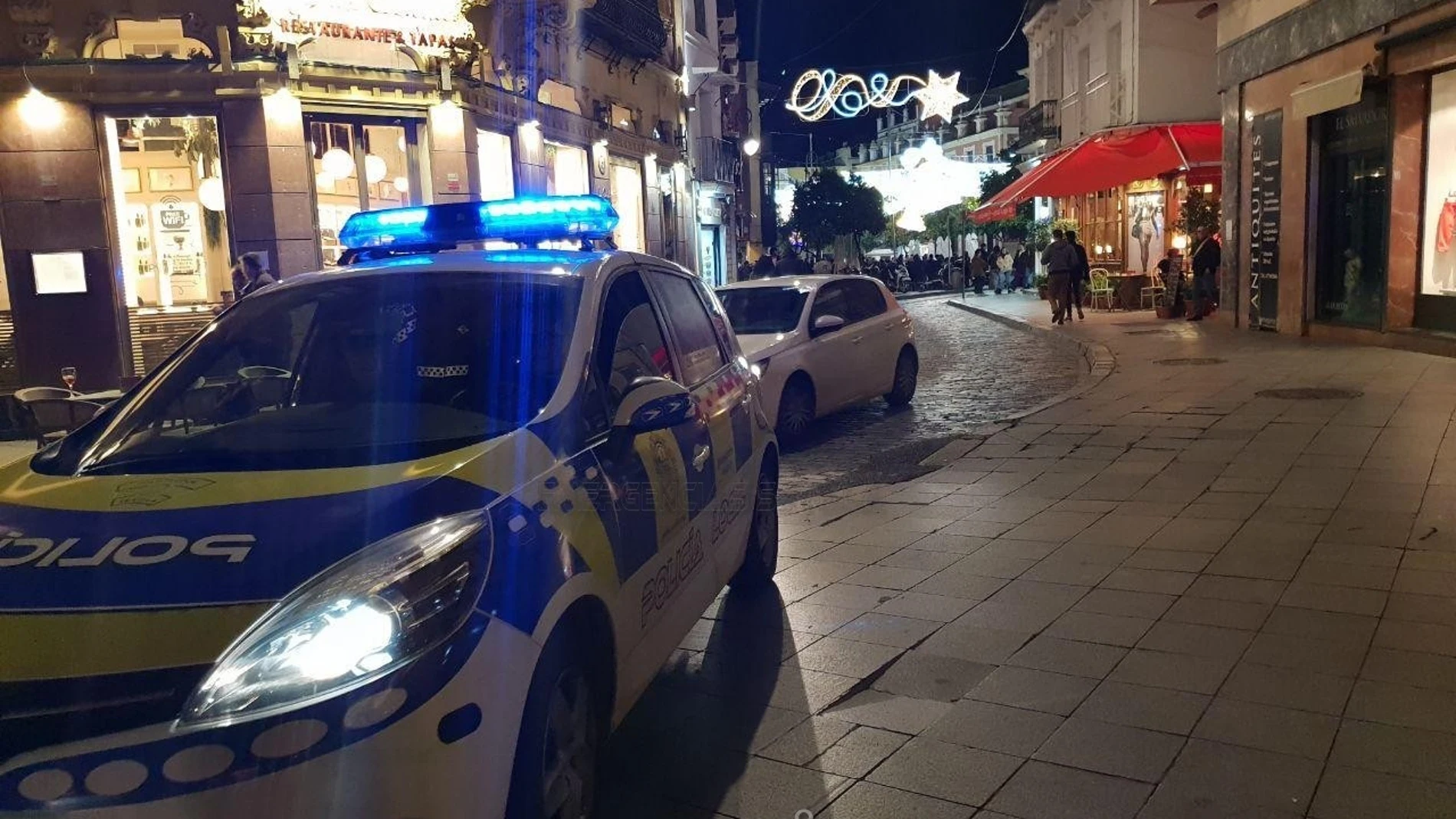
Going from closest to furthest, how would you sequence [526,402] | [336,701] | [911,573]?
[336,701]
[526,402]
[911,573]

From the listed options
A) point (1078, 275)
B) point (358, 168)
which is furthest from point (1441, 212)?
point (358, 168)

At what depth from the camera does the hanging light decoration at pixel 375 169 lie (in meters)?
13.8

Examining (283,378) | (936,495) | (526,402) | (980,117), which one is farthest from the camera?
(980,117)

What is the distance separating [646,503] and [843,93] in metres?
20.8

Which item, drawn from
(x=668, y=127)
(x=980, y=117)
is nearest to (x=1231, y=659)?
(x=668, y=127)

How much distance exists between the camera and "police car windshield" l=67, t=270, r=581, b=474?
3084 mm

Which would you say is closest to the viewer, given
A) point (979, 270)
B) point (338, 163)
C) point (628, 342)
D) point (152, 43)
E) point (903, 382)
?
point (628, 342)

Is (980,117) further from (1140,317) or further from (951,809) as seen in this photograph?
(951,809)

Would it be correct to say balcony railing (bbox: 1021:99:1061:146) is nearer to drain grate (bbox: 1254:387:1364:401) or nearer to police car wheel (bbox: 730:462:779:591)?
drain grate (bbox: 1254:387:1364:401)

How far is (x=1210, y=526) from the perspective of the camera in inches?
246

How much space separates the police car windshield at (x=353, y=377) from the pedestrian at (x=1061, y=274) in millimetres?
18060

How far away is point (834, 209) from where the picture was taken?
61.4 meters

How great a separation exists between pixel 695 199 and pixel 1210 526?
909 inches

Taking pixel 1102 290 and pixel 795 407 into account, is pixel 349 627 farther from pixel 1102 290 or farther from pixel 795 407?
pixel 1102 290
